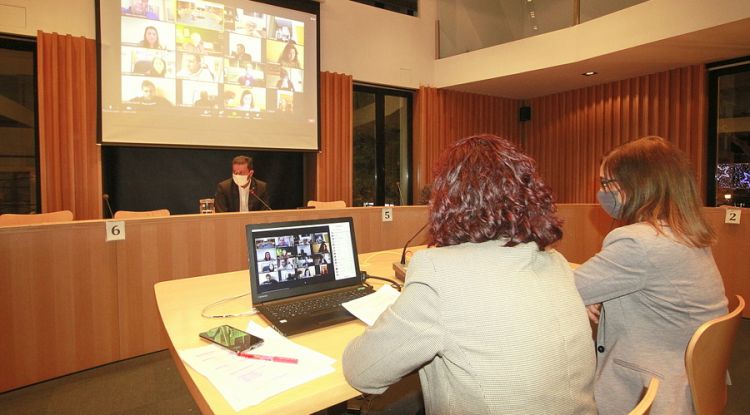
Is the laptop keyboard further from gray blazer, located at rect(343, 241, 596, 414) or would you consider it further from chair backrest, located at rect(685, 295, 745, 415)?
chair backrest, located at rect(685, 295, 745, 415)

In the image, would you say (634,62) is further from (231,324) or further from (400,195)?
(231,324)

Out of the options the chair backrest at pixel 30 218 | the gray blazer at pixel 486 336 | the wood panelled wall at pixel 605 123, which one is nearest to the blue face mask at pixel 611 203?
the gray blazer at pixel 486 336

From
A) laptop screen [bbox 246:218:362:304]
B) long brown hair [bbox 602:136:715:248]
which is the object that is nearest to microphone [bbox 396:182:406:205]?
laptop screen [bbox 246:218:362:304]

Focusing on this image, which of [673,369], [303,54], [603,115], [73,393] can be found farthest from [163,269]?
[603,115]

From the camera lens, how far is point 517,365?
78cm

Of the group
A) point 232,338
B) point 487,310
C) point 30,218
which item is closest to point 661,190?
point 487,310

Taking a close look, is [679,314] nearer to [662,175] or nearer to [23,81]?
[662,175]

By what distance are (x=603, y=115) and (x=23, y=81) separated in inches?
267

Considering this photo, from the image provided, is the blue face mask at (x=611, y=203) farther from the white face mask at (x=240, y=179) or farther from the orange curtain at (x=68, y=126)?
the orange curtain at (x=68, y=126)

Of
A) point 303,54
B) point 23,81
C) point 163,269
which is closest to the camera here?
point 163,269

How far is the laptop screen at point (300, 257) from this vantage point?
1.51 metres

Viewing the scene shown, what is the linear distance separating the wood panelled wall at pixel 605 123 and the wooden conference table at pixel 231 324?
4.72 metres

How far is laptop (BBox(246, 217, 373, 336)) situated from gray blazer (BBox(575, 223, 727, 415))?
847 mm

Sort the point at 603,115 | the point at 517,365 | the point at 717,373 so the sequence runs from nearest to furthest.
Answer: the point at 517,365 → the point at 717,373 → the point at 603,115
